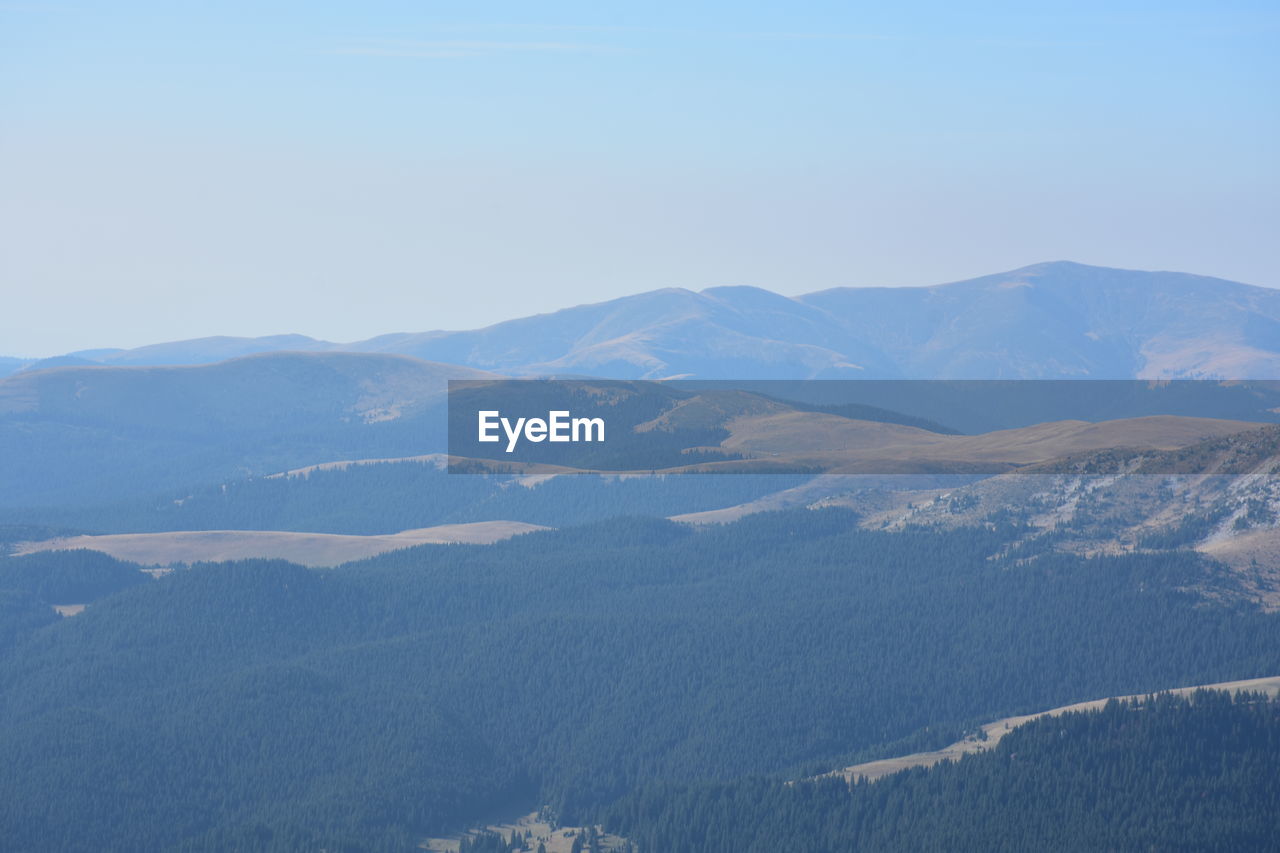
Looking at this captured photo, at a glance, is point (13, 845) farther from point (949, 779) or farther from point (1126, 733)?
point (1126, 733)

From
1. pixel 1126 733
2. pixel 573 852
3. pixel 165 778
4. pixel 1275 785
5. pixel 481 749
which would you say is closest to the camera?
pixel 1275 785

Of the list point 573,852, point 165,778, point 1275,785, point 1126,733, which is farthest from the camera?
point 165,778

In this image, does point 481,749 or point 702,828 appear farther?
point 481,749

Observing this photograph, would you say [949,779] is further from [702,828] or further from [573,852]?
[573,852]

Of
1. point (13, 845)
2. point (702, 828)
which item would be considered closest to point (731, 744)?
point (702, 828)

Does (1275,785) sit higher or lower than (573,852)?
higher

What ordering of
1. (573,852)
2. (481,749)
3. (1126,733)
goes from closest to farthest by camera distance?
(1126,733), (573,852), (481,749)

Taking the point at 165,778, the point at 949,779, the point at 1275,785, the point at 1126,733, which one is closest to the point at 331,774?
the point at 165,778

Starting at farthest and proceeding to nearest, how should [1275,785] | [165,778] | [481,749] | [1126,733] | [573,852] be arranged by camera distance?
[481,749]
[165,778]
[573,852]
[1126,733]
[1275,785]

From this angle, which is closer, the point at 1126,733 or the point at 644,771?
the point at 1126,733
